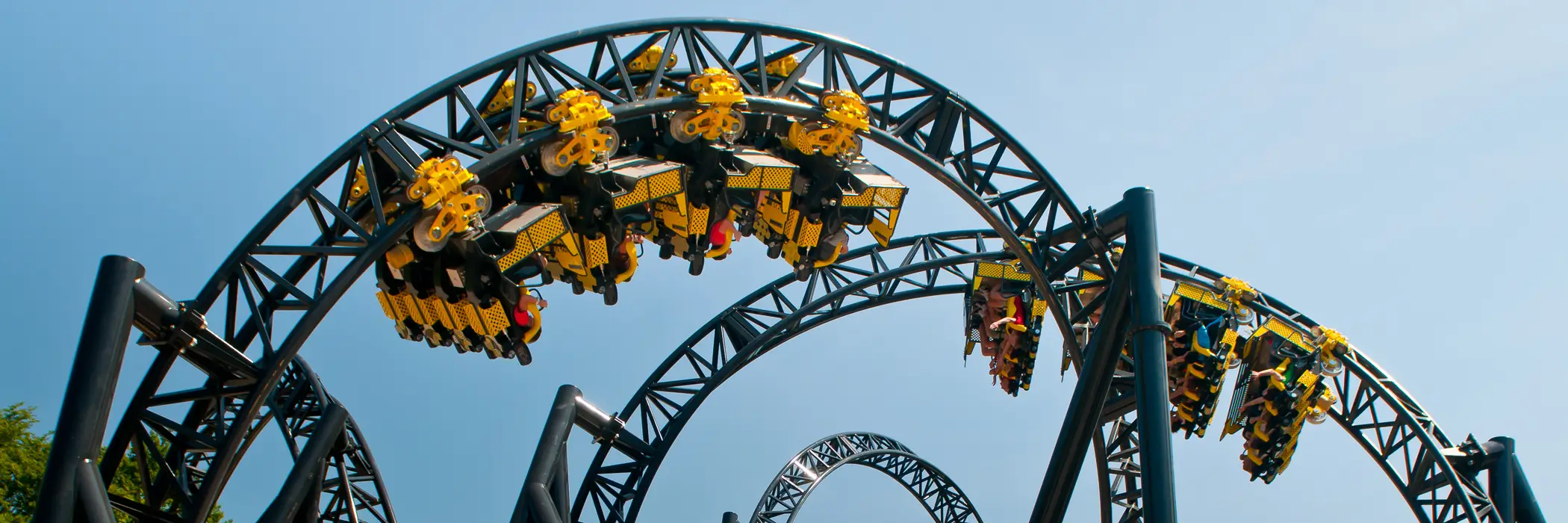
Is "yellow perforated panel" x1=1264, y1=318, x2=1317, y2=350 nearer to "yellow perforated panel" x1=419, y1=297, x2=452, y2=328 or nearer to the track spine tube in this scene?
the track spine tube

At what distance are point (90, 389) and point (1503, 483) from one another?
13962 millimetres

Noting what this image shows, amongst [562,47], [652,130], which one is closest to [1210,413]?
[652,130]

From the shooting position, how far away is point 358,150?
8984 millimetres

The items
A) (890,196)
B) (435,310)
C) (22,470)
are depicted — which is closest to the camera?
(435,310)

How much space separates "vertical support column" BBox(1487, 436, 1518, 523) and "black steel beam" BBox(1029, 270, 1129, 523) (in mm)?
7658

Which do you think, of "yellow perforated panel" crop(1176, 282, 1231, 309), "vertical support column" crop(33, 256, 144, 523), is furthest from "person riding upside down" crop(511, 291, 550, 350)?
"yellow perforated panel" crop(1176, 282, 1231, 309)

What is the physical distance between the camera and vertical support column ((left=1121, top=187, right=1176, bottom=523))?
871 centimetres

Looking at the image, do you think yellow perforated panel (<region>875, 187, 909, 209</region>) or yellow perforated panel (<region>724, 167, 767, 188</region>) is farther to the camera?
yellow perforated panel (<region>875, 187, 909, 209</region>)

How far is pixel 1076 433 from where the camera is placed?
953cm

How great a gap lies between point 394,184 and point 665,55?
2.17m

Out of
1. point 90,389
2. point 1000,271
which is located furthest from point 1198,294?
point 90,389

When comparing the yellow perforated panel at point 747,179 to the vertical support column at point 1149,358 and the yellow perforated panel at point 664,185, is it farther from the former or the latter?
the vertical support column at point 1149,358

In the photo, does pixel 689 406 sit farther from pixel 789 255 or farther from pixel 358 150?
pixel 358 150

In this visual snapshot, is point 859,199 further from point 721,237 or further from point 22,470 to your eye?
point 22,470
